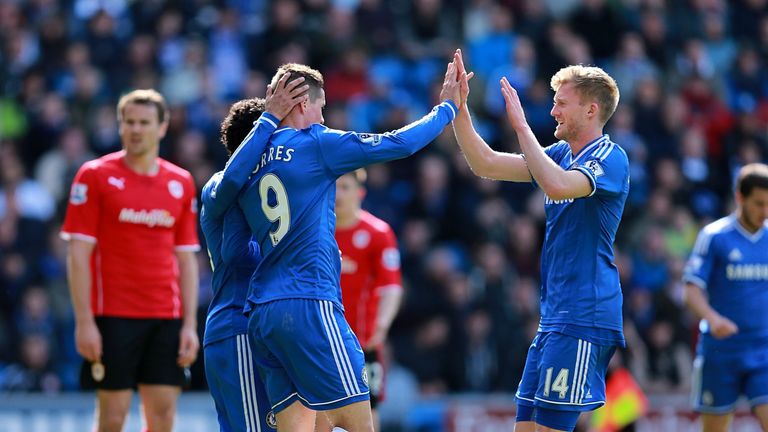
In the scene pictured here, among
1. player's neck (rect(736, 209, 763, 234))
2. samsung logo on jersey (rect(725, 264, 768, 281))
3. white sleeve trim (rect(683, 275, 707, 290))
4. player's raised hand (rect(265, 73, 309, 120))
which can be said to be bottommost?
white sleeve trim (rect(683, 275, 707, 290))

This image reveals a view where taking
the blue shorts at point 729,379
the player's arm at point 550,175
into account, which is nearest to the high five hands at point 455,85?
the player's arm at point 550,175

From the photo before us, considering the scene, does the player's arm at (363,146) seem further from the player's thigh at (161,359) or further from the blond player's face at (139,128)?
the player's thigh at (161,359)

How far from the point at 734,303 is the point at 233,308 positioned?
465 cm

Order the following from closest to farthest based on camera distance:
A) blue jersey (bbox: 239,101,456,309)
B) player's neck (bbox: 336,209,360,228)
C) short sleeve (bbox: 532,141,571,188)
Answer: blue jersey (bbox: 239,101,456,309) < short sleeve (bbox: 532,141,571,188) < player's neck (bbox: 336,209,360,228)

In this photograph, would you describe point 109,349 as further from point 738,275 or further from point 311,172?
point 738,275

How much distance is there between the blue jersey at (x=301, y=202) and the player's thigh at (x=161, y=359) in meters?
2.34

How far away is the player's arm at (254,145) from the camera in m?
7.05

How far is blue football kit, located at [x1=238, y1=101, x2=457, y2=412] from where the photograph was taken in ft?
22.7

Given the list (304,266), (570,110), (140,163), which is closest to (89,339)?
(140,163)

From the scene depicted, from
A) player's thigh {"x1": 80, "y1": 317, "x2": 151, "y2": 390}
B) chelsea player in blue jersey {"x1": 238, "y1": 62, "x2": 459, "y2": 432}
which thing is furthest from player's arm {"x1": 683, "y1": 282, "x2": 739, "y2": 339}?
player's thigh {"x1": 80, "y1": 317, "x2": 151, "y2": 390}

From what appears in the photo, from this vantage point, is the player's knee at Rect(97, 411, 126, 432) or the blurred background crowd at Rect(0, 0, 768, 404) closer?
the player's knee at Rect(97, 411, 126, 432)

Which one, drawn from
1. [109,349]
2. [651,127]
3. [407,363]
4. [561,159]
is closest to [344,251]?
[109,349]

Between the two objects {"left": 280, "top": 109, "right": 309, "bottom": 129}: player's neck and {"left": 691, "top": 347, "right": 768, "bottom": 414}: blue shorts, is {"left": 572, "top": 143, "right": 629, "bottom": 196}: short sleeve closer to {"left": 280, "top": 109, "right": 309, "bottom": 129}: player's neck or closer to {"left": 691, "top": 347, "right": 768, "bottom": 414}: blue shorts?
{"left": 280, "top": 109, "right": 309, "bottom": 129}: player's neck

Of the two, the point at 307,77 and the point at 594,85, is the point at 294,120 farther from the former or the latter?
the point at 594,85
